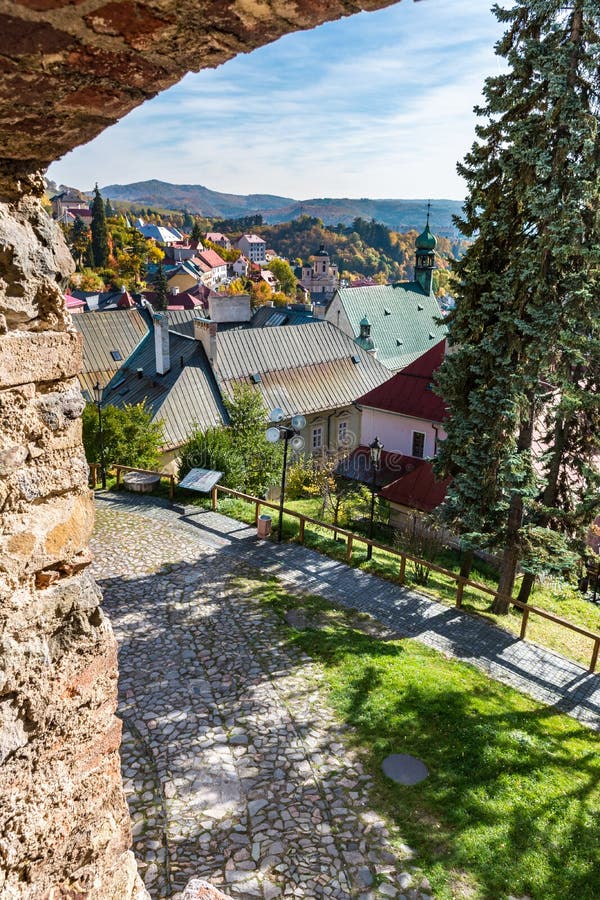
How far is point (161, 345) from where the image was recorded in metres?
26.0

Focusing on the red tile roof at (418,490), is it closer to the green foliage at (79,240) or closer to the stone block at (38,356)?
the stone block at (38,356)

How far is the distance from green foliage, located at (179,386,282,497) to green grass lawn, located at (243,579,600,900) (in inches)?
310

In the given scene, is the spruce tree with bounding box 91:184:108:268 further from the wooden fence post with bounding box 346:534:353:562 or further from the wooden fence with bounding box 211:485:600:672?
the wooden fence post with bounding box 346:534:353:562

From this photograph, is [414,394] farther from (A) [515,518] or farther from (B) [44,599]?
(B) [44,599]

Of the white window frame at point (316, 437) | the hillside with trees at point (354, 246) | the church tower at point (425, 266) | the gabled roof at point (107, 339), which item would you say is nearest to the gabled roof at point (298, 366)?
the white window frame at point (316, 437)

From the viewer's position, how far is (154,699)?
344 inches

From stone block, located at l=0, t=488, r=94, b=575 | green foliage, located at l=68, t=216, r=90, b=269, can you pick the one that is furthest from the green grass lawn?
green foliage, located at l=68, t=216, r=90, b=269

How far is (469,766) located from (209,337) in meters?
21.5

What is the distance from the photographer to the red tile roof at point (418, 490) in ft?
66.3

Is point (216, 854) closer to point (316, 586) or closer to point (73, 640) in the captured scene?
point (73, 640)

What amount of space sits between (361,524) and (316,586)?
8.35 metres

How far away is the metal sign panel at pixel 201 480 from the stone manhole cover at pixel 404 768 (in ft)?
30.3

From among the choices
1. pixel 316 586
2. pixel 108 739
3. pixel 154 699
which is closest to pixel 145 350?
pixel 316 586

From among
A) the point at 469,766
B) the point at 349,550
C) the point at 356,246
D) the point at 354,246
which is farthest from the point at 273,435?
the point at 356,246
